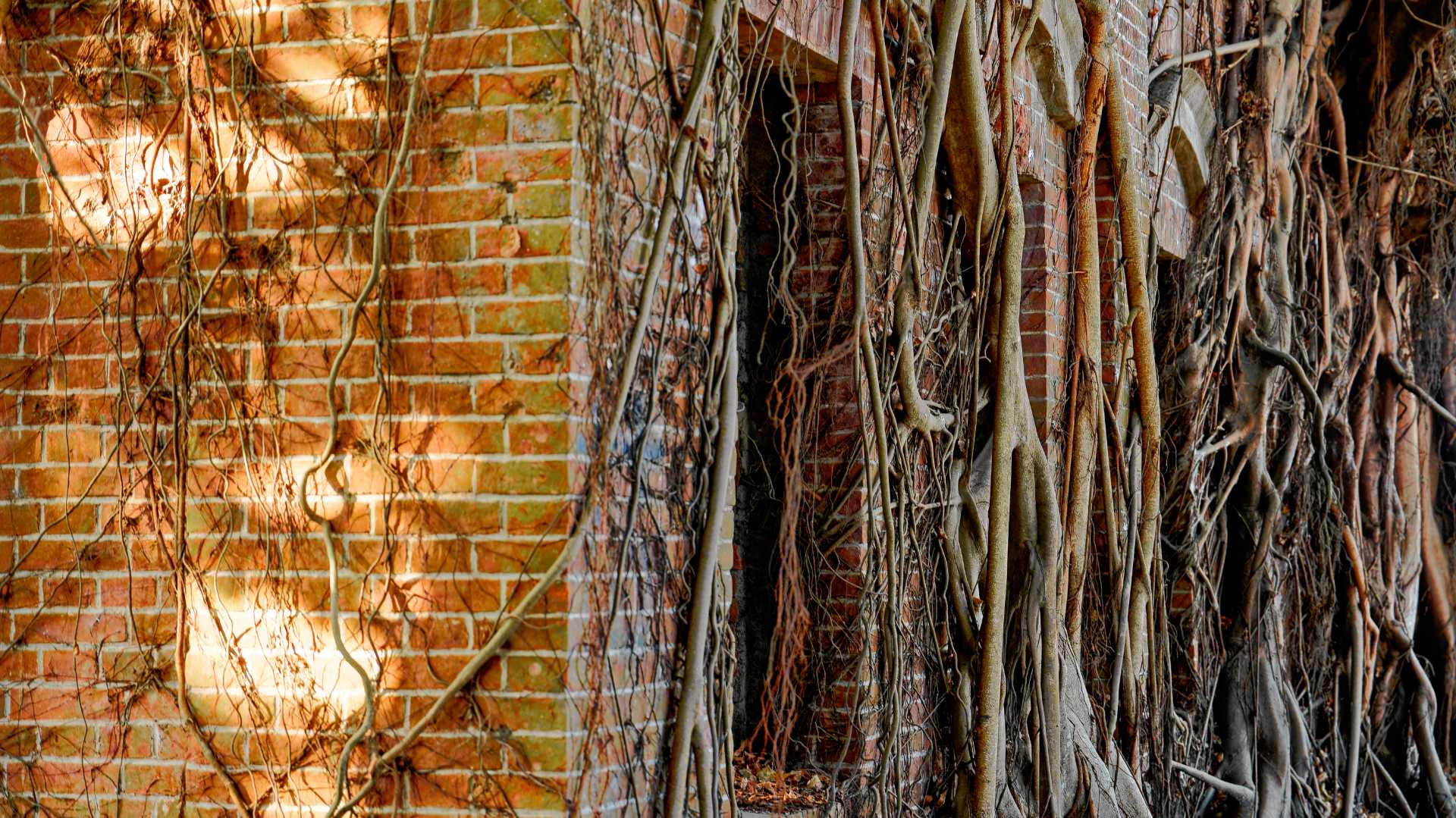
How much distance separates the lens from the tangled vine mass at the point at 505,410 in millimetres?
3016

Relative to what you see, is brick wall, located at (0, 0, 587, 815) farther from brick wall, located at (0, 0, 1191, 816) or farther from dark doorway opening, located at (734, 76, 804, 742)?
dark doorway opening, located at (734, 76, 804, 742)

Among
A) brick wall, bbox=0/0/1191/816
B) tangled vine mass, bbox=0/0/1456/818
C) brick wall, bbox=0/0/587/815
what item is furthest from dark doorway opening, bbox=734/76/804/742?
brick wall, bbox=0/0/587/815

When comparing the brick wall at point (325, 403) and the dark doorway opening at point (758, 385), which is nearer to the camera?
the brick wall at point (325, 403)

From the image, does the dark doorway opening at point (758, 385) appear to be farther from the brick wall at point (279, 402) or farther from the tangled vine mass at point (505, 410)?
the brick wall at point (279, 402)

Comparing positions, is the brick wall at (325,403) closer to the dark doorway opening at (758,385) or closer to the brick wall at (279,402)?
the brick wall at (279,402)

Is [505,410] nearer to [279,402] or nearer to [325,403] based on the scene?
[325,403]

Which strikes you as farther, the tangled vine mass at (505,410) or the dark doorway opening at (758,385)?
the dark doorway opening at (758,385)

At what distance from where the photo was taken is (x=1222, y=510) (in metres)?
6.59

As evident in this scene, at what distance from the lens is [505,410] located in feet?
9.89

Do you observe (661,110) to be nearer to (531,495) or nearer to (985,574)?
(531,495)

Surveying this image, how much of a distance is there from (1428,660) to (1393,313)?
183 centimetres

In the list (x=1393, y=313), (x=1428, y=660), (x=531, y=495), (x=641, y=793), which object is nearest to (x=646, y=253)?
(x=531, y=495)

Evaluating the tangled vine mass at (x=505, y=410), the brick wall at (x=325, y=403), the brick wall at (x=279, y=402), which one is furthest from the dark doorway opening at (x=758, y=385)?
the brick wall at (x=279, y=402)

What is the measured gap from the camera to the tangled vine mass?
119 inches
